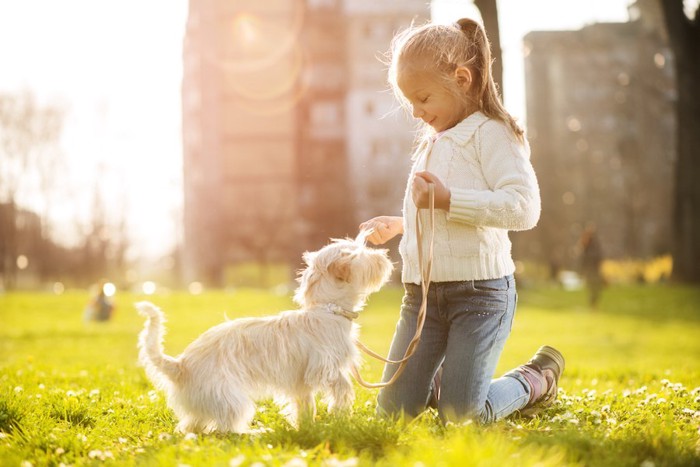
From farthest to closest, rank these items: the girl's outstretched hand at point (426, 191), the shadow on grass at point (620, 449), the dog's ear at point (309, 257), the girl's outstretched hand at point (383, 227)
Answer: the girl's outstretched hand at point (383, 227), the dog's ear at point (309, 257), the girl's outstretched hand at point (426, 191), the shadow on grass at point (620, 449)

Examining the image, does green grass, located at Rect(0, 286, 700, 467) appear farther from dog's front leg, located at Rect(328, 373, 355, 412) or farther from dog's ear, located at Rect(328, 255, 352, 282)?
dog's ear, located at Rect(328, 255, 352, 282)

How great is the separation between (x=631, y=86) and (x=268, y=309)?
62.1 ft

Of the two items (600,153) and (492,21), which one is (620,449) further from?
(600,153)

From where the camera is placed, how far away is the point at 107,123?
53500 millimetres

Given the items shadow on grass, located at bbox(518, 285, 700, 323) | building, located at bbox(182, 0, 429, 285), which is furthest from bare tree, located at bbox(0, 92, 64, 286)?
shadow on grass, located at bbox(518, 285, 700, 323)

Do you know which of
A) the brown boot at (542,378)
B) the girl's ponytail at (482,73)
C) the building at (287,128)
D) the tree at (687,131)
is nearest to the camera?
the girl's ponytail at (482,73)

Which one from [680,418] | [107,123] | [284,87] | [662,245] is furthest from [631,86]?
[284,87]

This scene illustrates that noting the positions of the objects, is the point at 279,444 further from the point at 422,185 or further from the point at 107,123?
the point at 107,123

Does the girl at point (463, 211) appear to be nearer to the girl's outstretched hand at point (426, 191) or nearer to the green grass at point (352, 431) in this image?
the girl's outstretched hand at point (426, 191)

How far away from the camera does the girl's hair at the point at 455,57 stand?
17.5ft

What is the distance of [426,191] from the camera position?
199 inches

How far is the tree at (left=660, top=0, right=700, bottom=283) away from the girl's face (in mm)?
24315

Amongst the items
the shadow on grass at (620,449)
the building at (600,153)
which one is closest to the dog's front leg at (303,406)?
the shadow on grass at (620,449)

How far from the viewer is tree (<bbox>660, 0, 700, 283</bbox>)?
2723 cm
